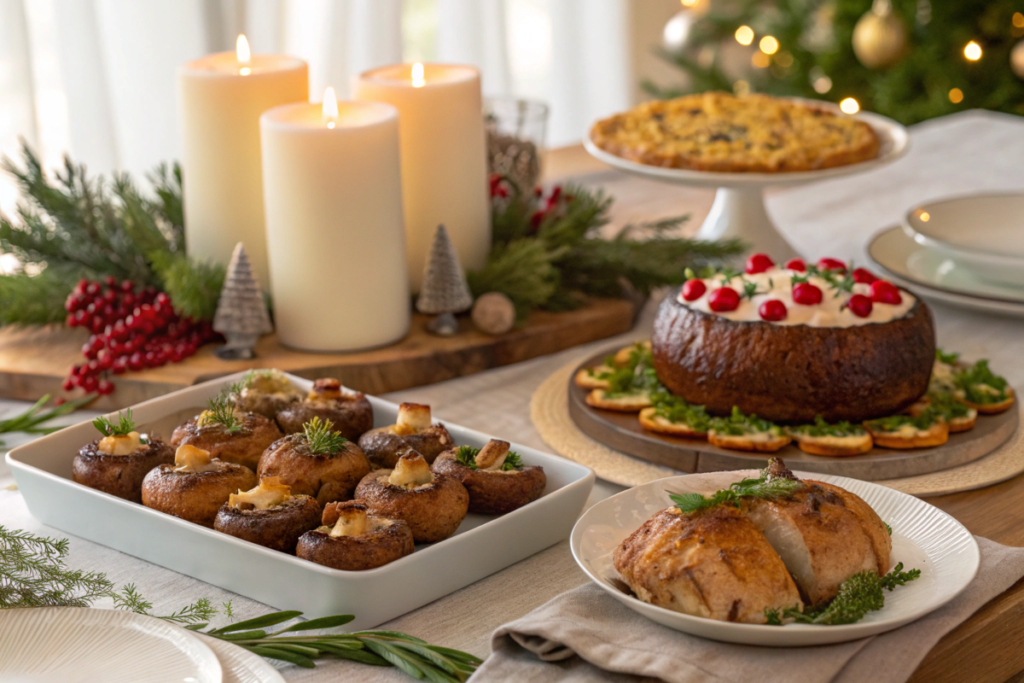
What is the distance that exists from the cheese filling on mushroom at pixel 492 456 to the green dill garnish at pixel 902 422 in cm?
45

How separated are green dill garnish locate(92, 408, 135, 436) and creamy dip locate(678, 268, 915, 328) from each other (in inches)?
25.2

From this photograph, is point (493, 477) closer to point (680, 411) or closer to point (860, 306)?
point (680, 411)

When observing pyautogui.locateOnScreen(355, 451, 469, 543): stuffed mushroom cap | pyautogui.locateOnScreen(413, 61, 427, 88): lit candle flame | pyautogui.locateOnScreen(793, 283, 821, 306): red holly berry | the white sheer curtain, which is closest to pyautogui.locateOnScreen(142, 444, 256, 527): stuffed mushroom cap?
pyautogui.locateOnScreen(355, 451, 469, 543): stuffed mushroom cap

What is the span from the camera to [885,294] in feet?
4.16

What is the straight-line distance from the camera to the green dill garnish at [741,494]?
0.83 meters

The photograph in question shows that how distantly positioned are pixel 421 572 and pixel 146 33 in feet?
7.33

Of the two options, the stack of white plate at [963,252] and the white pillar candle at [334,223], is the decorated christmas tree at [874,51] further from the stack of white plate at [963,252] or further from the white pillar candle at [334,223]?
the white pillar candle at [334,223]

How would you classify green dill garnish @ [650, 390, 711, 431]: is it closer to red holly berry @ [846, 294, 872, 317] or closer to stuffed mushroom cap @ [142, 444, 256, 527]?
red holly berry @ [846, 294, 872, 317]

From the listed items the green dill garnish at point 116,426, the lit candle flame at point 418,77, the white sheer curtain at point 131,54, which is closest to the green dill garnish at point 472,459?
the green dill garnish at point 116,426

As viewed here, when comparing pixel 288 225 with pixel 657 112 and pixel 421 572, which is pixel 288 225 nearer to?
pixel 421 572

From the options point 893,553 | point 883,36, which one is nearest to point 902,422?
point 893,553

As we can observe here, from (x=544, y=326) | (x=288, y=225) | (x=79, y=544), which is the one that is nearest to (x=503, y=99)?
(x=544, y=326)

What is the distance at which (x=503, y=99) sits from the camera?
1.88 m

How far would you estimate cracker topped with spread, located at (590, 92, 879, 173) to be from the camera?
69.2 inches
